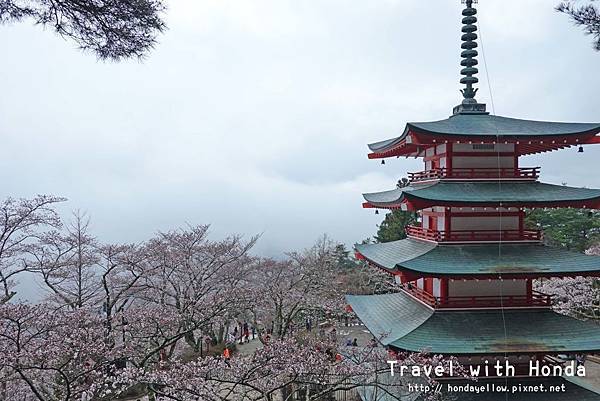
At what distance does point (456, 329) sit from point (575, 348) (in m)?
2.45

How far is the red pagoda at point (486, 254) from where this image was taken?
399 inches

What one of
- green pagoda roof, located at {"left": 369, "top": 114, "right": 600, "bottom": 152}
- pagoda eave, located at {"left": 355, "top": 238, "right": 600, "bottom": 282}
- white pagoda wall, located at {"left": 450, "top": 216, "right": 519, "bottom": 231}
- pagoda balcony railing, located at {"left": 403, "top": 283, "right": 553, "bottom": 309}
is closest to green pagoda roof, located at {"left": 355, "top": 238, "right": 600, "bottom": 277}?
pagoda eave, located at {"left": 355, "top": 238, "right": 600, "bottom": 282}

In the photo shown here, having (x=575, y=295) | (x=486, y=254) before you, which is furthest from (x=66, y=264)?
(x=575, y=295)

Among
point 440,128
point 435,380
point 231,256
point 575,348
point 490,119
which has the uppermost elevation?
point 490,119

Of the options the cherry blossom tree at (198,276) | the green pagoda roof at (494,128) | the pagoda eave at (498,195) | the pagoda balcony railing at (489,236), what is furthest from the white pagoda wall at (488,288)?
the cherry blossom tree at (198,276)

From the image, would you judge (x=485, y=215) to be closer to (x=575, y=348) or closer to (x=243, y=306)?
(x=575, y=348)

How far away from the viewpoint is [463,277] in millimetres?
10281

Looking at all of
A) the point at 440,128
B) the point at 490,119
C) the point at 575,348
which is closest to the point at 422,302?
the point at 575,348

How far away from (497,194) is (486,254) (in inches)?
59.6

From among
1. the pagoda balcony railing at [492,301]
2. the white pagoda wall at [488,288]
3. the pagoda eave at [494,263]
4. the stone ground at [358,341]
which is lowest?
the stone ground at [358,341]

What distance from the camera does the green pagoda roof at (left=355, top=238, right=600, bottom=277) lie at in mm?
10266

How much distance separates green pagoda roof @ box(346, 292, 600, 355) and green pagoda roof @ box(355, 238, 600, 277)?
1.24m

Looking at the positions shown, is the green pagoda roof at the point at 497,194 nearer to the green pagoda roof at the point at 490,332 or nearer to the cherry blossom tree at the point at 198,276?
the green pagoda roof at the point at 490,332

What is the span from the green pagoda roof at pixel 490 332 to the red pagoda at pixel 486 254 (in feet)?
0.08
